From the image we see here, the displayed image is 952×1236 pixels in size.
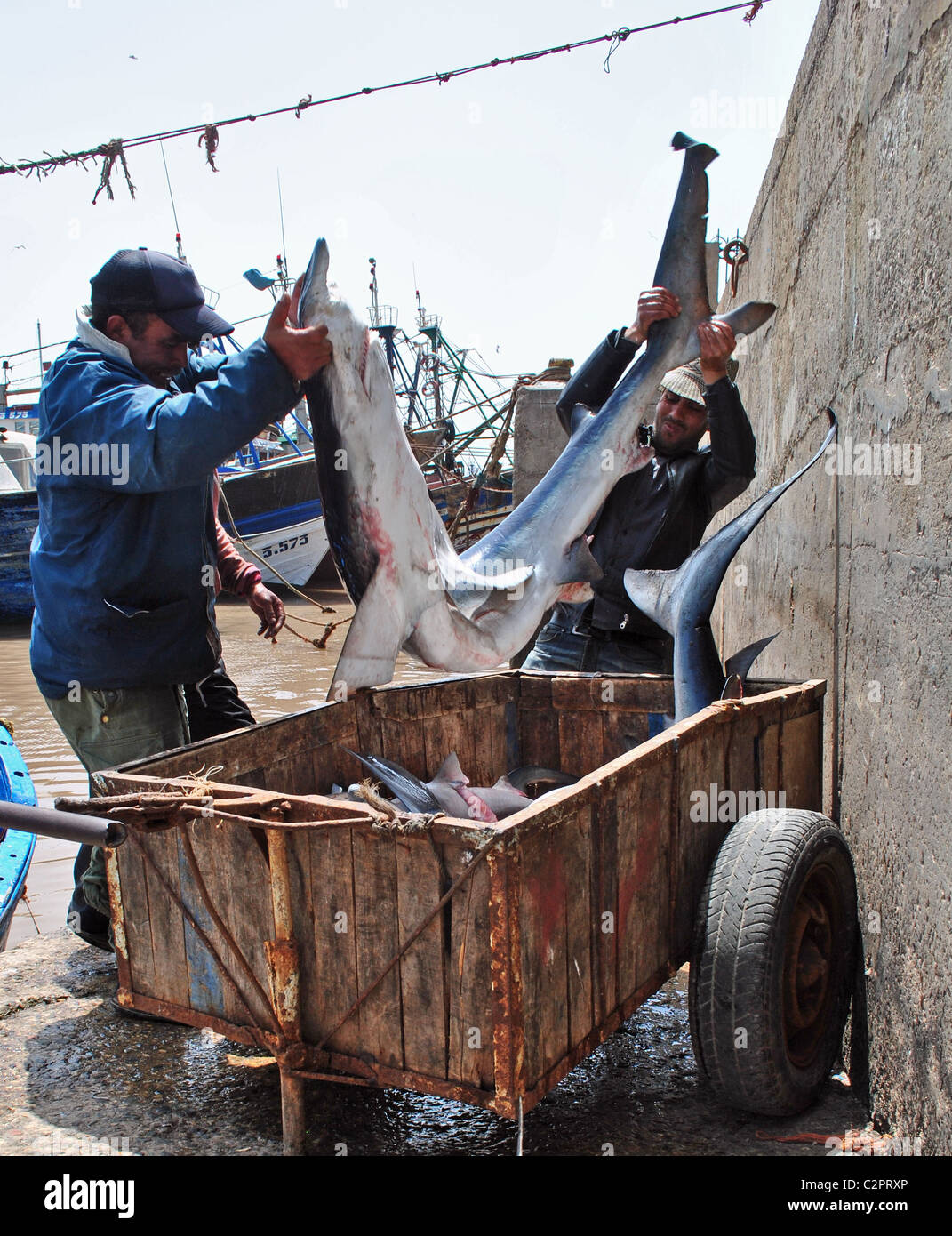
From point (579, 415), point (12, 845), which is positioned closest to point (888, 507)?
point (579, 415)

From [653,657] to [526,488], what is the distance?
3979 millimetres

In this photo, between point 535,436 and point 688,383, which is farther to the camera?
point 535,436

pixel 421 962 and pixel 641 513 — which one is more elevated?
pixel 641 513

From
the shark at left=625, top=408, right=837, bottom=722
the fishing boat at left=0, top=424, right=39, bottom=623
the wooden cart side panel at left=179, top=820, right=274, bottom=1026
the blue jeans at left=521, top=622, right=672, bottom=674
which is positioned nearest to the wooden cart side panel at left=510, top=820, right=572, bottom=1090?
the wooden cart side panel at left=179, top=820, right=274, bottom=1026

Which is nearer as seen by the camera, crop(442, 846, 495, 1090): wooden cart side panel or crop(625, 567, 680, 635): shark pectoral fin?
crop(442, 846, 495, 1090): wooden cart side panel

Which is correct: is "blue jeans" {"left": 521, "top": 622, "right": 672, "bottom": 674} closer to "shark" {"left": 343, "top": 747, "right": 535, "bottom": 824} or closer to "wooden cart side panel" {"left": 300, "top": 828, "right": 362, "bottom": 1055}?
"shark" {"left": 343, "top": 747, "right": 535, "bottom": 824}

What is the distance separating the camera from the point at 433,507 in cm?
291

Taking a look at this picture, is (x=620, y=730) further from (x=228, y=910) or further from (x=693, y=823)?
(x=228, y=910)

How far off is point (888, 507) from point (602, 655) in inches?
70.3

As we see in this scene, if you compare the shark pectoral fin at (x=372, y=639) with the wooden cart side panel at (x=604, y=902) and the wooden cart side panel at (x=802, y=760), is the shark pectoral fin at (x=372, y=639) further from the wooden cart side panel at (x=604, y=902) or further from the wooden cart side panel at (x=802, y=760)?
the wooden cart side panel at (x=802, y=760)

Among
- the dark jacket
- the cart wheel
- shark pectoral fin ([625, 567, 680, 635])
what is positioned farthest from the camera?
the dark jacket

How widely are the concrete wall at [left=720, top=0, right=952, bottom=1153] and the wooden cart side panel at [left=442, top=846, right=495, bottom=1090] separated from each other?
1003 millimetres

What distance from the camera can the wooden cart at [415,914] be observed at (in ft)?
6.33

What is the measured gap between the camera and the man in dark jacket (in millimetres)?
4008
